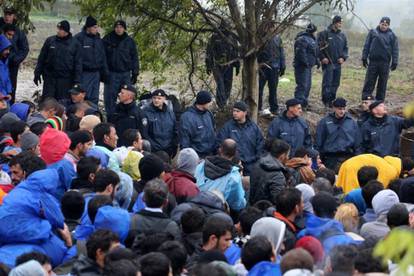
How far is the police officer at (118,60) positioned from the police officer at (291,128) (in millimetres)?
3652

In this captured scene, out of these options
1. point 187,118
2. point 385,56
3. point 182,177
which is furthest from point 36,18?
point 182,177

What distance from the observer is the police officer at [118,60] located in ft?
50.0

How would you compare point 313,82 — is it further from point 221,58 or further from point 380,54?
point 221,58

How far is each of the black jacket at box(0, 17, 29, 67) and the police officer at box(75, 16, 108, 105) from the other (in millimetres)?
1034

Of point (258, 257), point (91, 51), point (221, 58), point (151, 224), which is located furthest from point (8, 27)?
point (258, 257)

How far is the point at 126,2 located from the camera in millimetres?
14711

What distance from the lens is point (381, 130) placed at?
13031mm

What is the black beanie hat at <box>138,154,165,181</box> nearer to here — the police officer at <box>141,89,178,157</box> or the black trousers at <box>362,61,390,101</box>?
the police officer at <box>141,89,178,157</box>

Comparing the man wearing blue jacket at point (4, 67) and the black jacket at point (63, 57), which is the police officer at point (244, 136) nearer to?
the black jacket at point (63, 57)

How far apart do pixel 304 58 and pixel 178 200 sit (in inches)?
361

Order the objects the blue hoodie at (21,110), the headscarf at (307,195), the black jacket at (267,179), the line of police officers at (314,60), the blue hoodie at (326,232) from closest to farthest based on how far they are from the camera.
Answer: the blue hoodie at (326,232) → the headscarf at (307,195) → the black jacket at (267,179) → the blue hoodie at (21,110) → the line of police officers at (314,60)

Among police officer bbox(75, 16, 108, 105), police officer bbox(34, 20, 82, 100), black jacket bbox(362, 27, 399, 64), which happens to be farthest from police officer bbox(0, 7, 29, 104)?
black jacket bbox(362, 27, 399, 64)

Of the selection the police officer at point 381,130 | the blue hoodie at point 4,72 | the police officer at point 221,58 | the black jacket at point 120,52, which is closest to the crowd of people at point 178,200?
the police officer at point 381,130

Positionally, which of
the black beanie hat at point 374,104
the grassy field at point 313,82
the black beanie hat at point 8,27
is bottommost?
the grassy field at point 313,82
